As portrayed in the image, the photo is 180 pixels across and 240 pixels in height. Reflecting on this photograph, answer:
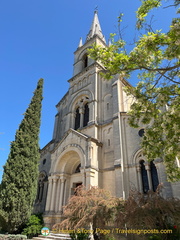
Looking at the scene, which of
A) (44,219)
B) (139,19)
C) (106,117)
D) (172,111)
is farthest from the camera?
(106,117)

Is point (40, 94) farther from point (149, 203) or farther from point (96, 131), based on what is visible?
point (149, 203)

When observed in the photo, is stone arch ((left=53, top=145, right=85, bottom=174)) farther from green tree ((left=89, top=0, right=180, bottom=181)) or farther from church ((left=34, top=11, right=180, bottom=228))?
green tree ((left=89, top=0, right=180, bottom=181))

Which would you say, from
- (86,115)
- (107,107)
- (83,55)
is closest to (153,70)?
(107,107)

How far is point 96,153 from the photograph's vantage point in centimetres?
1622

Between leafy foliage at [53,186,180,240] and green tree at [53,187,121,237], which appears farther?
green tree at [53,187,121,237]

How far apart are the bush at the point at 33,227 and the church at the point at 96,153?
123cm

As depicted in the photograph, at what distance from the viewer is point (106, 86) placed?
2077 centimetres

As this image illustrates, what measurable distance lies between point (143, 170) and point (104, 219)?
616 centimetres

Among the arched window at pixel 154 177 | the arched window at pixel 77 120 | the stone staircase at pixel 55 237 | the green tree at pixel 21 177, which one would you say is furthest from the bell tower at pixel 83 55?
the stone staircase at pixel 55 237

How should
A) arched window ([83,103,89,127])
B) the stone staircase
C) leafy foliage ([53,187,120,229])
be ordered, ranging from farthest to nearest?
arched window ([83,103,89,127]) < the stone staircase < leafy foliage ([53,187,120,229])

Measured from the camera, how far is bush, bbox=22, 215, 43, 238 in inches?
524

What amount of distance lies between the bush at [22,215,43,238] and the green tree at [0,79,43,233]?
0.53 meters

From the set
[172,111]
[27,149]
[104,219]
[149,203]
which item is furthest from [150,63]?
[27,149]

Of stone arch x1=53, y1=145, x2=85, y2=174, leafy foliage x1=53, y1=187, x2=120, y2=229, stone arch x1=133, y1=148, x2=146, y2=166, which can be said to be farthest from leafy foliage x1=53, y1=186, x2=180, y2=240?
stone arch x1=53, y1=145, x2=85, y2=174
